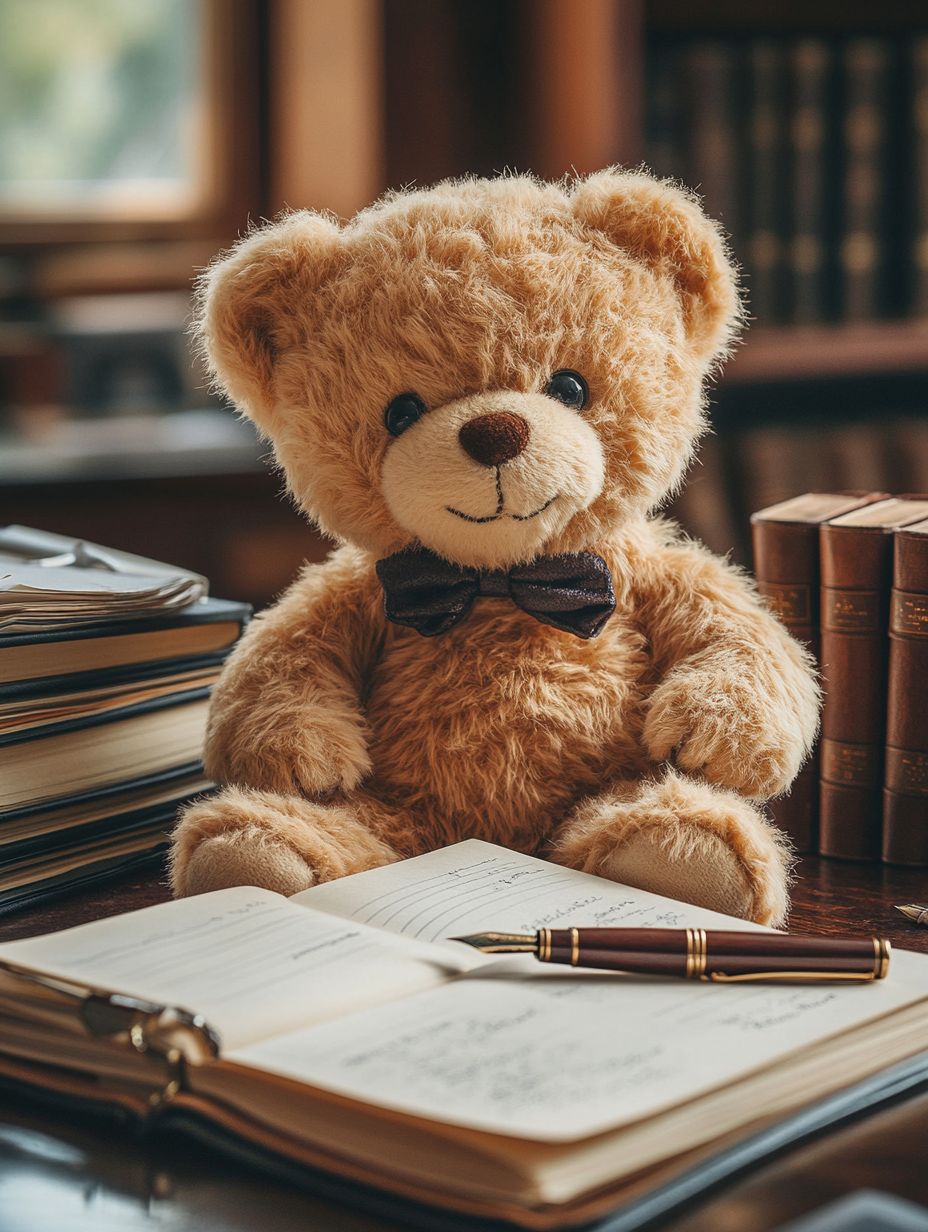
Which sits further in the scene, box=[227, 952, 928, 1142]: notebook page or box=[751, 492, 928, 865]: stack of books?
box=[751, 492, 928, 865]: stack of books

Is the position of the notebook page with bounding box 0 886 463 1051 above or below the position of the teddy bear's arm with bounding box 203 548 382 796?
below

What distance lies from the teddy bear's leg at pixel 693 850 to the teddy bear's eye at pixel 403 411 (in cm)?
23

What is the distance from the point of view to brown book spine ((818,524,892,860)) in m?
0.86

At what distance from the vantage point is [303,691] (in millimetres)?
796

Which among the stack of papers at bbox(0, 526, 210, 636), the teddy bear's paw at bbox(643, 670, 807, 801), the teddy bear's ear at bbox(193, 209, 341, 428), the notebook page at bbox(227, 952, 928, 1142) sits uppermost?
the teddy bear's ear at bbox(193, 209, 341, 428)

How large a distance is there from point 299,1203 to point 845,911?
1.33 feet

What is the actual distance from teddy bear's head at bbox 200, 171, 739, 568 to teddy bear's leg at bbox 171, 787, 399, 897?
159 millimetres

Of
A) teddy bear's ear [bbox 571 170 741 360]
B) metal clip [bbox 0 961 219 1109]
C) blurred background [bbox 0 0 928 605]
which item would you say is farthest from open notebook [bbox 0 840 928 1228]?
blurred background [bbox 0 0 928 605]

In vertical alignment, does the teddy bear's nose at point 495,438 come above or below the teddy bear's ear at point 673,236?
below

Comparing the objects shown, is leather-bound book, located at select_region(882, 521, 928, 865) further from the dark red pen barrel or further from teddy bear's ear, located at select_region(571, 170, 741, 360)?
the dark red pen barrel

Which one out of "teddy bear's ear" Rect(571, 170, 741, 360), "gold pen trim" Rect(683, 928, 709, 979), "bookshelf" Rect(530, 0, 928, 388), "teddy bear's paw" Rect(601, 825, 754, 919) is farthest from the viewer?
"bookshelf" Rect(530, 0, 928, 388)

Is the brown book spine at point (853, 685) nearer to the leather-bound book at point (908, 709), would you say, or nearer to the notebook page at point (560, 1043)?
the leather-bound book at point (908, 709)

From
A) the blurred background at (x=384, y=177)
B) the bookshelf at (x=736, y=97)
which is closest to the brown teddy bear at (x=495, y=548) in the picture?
the blurred background at (x=384, y=177)

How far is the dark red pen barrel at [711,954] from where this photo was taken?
0.59m
